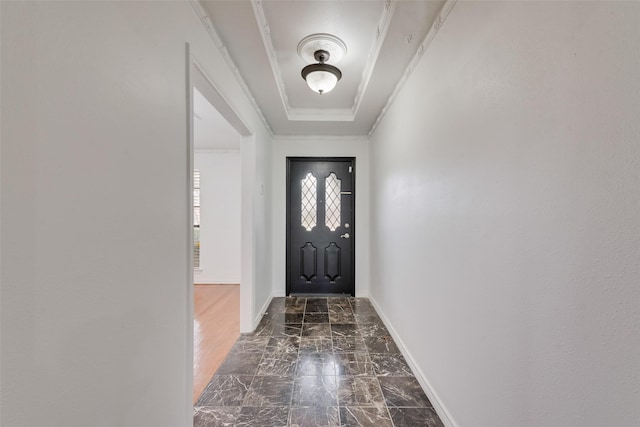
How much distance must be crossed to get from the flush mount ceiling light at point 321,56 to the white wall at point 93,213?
0.95 m

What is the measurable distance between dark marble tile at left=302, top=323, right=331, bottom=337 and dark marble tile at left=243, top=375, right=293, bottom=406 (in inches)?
28.8

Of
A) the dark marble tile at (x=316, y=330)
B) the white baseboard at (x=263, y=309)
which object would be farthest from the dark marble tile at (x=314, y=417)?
the white baseboard at (x=263, y=309)

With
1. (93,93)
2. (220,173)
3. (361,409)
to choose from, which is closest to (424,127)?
(93,93)

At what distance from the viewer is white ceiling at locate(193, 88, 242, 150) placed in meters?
3.08

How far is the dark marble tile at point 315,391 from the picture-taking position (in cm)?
175

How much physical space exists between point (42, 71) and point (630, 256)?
59.2 inches

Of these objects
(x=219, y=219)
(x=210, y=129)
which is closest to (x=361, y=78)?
(x=210, y=129)

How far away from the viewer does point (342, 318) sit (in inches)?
123

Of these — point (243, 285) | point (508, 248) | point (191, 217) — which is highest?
point (191, 217)

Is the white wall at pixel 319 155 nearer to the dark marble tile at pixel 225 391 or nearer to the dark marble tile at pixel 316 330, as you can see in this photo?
the dark marble tile at pixel 316 330

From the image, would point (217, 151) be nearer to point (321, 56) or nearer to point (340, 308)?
point (321, 56)

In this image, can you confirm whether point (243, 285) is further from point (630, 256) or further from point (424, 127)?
point (630, 256)

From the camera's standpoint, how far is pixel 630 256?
0.63 metres

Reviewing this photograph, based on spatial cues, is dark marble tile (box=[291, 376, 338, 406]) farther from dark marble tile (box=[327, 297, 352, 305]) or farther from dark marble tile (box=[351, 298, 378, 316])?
dark marble tile (box=[327, 297, 352, 305])
